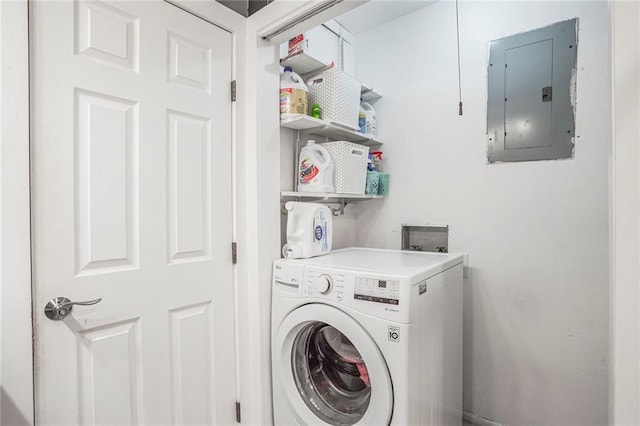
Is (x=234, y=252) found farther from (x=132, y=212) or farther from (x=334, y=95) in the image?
(x=334, y=95)

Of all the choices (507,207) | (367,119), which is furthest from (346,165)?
(507,207)

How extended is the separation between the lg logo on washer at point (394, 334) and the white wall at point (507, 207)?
0.96m

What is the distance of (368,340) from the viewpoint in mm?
1328

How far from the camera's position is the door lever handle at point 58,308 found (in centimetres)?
110

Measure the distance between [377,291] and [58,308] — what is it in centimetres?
111

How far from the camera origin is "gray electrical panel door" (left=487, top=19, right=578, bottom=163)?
5.62 ft

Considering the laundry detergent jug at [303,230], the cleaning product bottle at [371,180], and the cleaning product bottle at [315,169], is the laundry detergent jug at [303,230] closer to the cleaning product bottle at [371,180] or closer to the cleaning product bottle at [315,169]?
the cleaning product bottle at [315,169]

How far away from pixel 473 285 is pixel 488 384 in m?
0.57

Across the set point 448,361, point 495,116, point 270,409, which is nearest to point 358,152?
point 495,116

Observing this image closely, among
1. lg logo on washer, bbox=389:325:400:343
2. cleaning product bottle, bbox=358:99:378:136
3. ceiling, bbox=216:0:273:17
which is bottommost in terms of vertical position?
lg logo on washer, bbox=389:325:400:343

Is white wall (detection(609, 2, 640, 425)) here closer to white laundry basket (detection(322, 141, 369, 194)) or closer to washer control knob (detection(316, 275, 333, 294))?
washer control knob (detection(316, 275, 333, 294))

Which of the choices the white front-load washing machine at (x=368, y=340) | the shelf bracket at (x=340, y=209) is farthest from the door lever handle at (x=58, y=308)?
the shelf bracket at (x=340, y=209)

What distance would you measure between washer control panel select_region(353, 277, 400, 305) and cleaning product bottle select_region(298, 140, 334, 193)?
634mm

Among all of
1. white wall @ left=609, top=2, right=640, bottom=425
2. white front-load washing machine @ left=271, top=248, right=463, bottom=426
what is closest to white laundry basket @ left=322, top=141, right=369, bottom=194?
white front-load washing machine @ left=271, top=248, right=463, bottom=426
